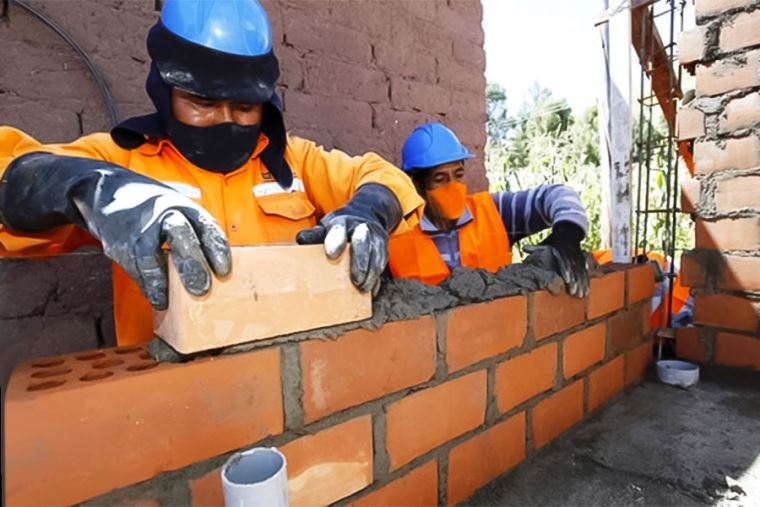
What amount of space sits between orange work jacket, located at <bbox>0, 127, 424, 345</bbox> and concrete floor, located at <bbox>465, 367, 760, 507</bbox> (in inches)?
34.6

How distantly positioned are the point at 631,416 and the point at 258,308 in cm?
159

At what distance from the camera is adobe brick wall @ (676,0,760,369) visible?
2076mm

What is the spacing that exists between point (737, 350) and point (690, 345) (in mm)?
192

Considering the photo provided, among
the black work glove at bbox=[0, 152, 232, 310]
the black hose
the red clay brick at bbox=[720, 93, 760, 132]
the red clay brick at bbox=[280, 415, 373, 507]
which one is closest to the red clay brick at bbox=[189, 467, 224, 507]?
the red clay brick at bbox=[280, 415, 373, 507]

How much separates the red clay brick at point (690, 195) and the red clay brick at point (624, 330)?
0.52 m

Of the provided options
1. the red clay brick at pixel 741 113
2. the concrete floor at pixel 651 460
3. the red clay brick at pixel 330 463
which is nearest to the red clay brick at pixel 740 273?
the concrete floor at pixel 651 460

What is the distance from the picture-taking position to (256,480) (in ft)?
2.61

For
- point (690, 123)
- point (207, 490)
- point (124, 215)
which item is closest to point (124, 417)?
point (207, 490)

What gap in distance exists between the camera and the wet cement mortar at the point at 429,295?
97 cm

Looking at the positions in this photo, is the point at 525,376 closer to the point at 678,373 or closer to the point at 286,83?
the point at 678,373

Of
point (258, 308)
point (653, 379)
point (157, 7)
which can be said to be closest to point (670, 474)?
point (653, 379)

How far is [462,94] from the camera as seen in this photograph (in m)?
3.54

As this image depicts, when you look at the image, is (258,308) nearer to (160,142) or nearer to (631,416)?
(160,142)

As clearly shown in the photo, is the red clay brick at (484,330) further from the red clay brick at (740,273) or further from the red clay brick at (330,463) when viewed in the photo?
the red clay brick at (740,273)
